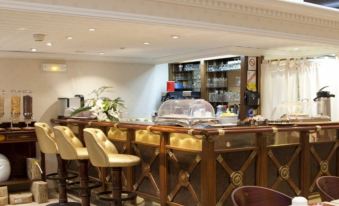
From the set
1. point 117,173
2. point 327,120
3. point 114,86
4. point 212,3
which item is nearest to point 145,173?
point 117,173

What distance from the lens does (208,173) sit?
3.98 m

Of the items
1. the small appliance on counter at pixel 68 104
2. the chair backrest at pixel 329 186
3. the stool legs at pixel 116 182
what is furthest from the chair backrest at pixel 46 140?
the chair backrest at pixel 329 186

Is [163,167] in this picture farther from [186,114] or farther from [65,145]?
[65,145]

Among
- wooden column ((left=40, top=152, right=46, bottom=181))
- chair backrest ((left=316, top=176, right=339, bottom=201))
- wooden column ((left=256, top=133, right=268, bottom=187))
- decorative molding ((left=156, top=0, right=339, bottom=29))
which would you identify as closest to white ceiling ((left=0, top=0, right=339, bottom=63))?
decorative molding ((left=156, top=0, right=339, bottom=29))

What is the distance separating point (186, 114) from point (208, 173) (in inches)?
50.6

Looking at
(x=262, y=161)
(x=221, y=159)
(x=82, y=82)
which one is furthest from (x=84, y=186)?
(x=82, y=82)

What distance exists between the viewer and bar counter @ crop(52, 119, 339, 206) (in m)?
4.08

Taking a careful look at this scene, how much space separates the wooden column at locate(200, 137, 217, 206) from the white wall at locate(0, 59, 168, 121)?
4546 millimetres

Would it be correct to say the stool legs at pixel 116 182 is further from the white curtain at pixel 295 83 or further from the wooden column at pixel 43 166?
the white curtain at pixel 295 83

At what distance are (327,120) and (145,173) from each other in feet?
8.45

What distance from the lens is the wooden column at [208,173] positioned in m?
3.97

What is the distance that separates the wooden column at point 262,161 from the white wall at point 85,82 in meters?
4.57

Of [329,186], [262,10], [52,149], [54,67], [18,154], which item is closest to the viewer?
[329,186]

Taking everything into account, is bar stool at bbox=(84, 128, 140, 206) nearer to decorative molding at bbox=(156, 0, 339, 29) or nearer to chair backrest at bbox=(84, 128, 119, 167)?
chair backrest at bbox=(84, 128, 119, 167)
